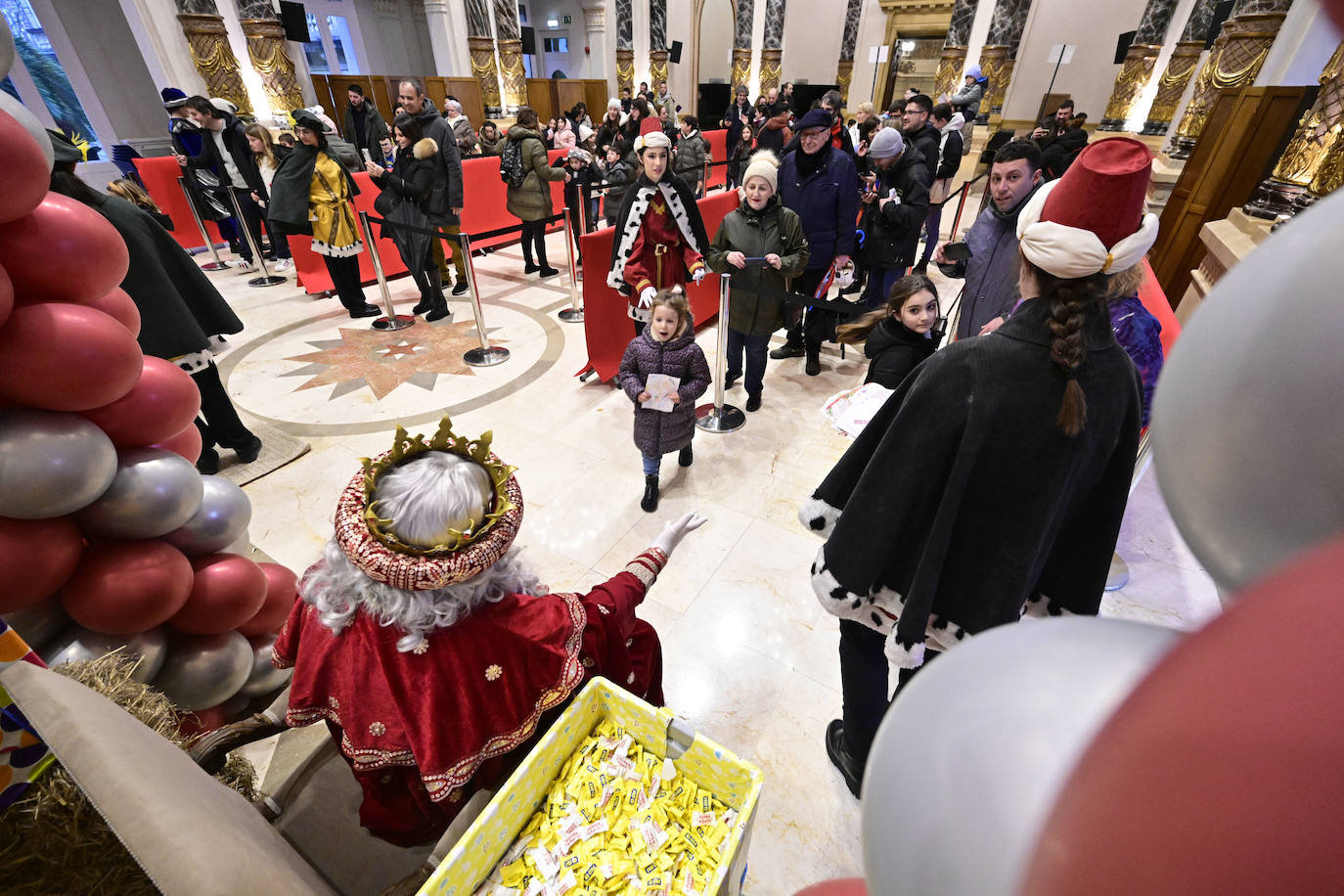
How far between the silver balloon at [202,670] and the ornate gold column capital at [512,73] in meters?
16.2

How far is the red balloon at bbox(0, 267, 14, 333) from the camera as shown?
1.34 m

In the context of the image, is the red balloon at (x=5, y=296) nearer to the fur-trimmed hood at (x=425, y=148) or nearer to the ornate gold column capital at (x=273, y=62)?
the fur-trimmed hood at (x=425, y=148)

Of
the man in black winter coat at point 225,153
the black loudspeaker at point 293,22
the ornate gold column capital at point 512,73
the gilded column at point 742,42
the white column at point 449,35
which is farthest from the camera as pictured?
the gilded column at point 742,42

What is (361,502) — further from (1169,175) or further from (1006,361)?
(1169,175)

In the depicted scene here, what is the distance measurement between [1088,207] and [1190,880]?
4.02ft

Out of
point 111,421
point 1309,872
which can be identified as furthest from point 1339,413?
point 111,421

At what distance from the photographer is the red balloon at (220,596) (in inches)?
72.4

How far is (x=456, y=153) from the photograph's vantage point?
5.30 m

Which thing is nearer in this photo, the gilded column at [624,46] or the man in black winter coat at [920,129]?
the man in black winter coat at [920,129]

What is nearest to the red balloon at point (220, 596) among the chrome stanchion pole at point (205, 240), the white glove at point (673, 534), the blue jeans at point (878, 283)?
the white glove at point (673, 534)

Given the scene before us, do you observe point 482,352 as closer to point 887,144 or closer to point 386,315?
point 386,315

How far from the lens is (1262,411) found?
0.39m

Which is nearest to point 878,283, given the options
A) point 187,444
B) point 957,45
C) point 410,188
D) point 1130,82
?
point 410,188

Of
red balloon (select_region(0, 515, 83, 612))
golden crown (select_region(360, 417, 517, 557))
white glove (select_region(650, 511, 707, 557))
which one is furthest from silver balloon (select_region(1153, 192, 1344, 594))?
red balloon (select_region(0, 515, 83, 612))
